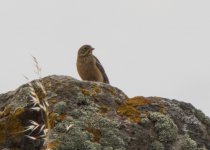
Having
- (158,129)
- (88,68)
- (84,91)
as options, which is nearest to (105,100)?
(84,91)

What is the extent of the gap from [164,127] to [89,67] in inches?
220

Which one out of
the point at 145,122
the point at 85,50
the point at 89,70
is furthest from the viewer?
the point at 85,50

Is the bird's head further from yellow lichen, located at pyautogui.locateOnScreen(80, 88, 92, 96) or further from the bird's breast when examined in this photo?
yellow lichen, located at pyautogui.locateOnScreen(80, 88, 92, 96)

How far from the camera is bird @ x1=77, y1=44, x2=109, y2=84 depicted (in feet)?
40.9

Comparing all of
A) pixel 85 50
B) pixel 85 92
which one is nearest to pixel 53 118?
pixel 85 92

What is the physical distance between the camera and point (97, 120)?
6801mm

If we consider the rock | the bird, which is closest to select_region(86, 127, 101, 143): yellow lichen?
the rock

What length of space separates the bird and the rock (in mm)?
4666

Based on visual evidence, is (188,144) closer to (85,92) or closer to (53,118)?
(85,92)

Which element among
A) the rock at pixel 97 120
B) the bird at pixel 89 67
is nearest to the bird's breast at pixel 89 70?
the bird at pixel 89 67

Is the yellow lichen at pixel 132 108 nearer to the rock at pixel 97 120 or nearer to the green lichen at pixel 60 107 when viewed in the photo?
the rock at pixel 97 120

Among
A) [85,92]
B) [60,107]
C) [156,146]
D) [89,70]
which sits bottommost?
[156,146]

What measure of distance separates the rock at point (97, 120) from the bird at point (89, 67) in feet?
15.3

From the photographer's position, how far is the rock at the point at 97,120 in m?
6.55
